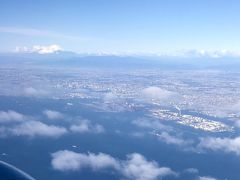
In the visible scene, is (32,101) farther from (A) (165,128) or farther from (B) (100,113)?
(A) (165,128)

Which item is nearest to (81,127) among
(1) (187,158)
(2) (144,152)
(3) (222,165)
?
(2) (144,152)

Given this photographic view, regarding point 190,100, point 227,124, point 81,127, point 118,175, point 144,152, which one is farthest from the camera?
point 190,100

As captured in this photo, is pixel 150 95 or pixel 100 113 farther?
pixel 150 95

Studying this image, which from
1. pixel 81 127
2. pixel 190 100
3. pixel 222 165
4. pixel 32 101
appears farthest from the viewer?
pixel 190 100

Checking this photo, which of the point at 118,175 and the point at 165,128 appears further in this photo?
the point at 165,128

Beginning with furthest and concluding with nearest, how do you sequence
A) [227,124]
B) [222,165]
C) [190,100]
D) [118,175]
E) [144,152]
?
[190,100], [227,124], [144,152], [222,165], [118,175]

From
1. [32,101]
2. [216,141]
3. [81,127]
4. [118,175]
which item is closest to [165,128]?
[216,141]

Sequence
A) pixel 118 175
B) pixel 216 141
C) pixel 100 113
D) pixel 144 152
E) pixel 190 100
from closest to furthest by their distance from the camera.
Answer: pixel 118 175
pixel 144 152
pixel 216 141
pixel 100 113
pixel 190 100

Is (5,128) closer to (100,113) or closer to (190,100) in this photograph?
(100,113)
